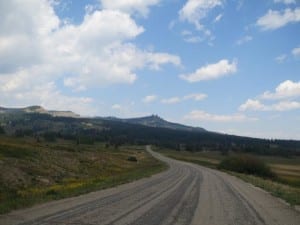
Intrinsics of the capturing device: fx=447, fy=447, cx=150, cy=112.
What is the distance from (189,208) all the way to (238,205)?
4.29 meters

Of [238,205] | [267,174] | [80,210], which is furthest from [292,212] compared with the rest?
[267,174]

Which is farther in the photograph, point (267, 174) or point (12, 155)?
point (267, 174)

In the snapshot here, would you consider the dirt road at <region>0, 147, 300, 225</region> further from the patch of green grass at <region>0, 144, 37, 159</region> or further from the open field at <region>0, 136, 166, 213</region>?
the patch of green grass at <region>0, 144, 37, 159</region>

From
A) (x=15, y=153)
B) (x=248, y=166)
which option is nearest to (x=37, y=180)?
(x=15, y=153)

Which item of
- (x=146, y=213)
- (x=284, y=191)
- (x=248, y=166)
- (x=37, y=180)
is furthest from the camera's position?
(x=248, y=166)

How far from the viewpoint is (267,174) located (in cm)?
9638

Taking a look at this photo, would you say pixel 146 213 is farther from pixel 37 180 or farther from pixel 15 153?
pixel 15 153

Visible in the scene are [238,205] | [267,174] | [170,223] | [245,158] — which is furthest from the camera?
[245,158]

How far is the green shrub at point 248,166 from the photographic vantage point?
97188mm

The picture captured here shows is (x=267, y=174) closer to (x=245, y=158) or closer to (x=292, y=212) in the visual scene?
(x=245, y=158)

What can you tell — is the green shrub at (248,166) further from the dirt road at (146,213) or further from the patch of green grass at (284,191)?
the dirt road at (146,213)

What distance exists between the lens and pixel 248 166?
101 meters

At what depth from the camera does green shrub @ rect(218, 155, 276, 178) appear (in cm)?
9719

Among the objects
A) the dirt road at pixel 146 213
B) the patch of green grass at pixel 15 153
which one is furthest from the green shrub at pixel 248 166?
the dirt road at pixel 146 213
